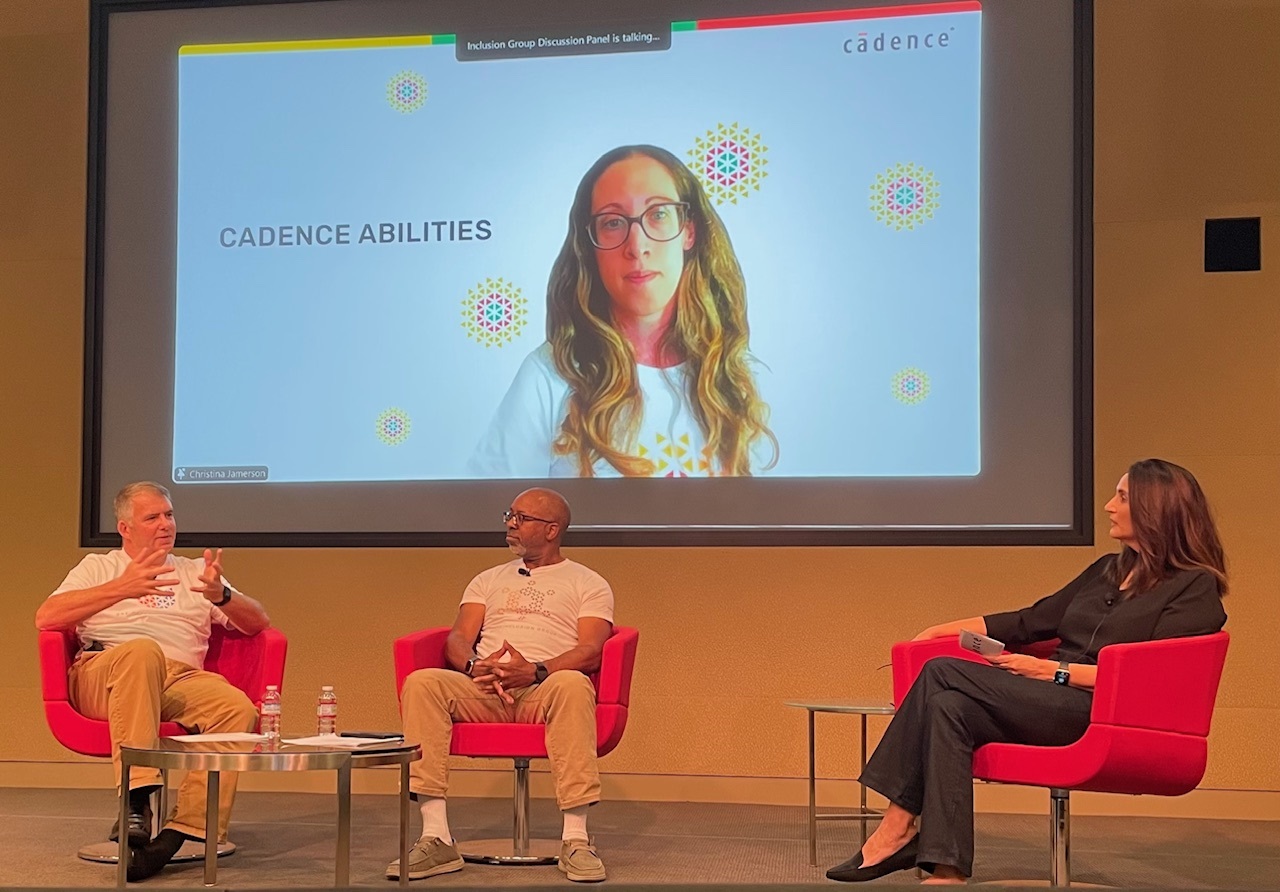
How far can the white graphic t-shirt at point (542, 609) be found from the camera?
14.0 ft

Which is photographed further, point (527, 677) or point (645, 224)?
point (645, 224)

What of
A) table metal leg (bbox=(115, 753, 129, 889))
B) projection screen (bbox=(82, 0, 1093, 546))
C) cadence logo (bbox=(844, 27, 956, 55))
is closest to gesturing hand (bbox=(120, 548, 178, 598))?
table metal leg (bbox=(115, 753, 129, 889))

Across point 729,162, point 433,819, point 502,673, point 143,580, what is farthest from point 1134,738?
point 729,162

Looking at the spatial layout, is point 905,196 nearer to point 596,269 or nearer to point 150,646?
point 596,269

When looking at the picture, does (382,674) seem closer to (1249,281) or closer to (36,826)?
(36,826)

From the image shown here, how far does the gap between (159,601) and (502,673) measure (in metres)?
1.01

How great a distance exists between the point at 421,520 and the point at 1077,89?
2734 mm

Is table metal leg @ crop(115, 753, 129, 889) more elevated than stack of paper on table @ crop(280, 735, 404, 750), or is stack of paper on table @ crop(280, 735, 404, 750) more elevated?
stack of paper on table @ crop(280, 735, 404, 750)

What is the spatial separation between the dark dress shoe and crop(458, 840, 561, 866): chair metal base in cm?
83

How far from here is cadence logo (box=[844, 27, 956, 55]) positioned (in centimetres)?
520

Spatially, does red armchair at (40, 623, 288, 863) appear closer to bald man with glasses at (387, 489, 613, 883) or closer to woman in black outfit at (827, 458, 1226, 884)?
bald man with glasses at (387, 489, 613, 883)

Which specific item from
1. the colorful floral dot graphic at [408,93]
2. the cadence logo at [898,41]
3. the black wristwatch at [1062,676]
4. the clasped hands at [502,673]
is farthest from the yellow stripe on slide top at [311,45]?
the black wristwatch at [1062,676]

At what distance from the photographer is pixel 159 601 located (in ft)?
13.8

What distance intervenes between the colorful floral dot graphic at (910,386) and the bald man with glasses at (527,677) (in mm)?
1373
